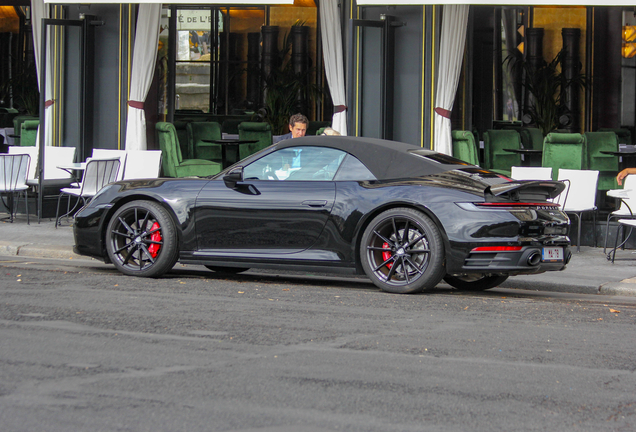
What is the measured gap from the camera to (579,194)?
442 inches

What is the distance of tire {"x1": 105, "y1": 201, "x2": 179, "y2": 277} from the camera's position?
26.6 ft

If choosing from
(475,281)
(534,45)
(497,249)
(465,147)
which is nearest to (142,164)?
(465,147)

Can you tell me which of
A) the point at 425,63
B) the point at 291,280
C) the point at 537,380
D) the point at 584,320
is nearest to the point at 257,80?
the point at 425,63

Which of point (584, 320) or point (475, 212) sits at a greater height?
point (475, 212)

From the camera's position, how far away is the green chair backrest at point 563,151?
13398 millimetres

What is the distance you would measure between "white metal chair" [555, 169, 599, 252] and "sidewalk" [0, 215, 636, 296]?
1.72 ft

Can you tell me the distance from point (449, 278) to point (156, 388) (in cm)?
427

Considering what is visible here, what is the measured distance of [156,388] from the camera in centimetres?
451

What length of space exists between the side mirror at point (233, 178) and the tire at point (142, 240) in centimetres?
63

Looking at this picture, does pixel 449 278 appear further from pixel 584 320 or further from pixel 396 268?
pixel 584 320

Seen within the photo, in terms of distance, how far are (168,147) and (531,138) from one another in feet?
24.6

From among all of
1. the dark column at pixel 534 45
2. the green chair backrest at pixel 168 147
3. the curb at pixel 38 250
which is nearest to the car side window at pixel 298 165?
the curb at pixel 38 250

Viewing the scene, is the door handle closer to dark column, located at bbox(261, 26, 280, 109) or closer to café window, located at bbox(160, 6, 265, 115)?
café window, located at bbox(160, 6, 265, 115)

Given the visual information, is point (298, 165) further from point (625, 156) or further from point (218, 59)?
point (218, 59)
